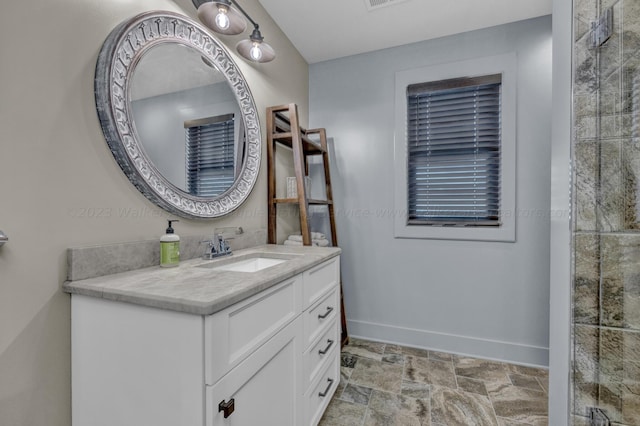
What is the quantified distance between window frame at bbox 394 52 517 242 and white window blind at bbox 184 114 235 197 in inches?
51.7

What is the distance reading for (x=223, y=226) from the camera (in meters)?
1.52

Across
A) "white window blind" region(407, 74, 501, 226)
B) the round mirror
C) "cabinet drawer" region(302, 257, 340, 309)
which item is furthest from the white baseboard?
the round mirror

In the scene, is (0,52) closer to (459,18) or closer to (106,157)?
(106,157)

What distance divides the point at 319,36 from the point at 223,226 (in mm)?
1667

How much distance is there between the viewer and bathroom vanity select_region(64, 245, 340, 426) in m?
0.72

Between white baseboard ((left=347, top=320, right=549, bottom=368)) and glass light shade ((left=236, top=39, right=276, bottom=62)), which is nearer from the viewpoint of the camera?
glass light shade ((left=236, top=39, right=276, bottom=62))

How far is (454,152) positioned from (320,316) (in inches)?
63.1

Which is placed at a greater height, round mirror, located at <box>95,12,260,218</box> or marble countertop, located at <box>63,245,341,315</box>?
round mirror, located at <box>95,12,260,218</box>

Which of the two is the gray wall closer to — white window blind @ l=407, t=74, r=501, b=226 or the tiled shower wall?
white window blind @ l=407, t=74, r=501, b=226

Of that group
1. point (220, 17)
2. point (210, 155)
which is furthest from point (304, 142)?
point (220, 17)

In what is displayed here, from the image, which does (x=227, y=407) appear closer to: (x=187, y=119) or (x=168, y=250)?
(x=168, y=250)

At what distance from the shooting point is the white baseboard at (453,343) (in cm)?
198

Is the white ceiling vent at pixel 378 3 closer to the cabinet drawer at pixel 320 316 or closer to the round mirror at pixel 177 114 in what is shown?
the round mirror at pixel 177 114

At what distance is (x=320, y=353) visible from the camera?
140cm
